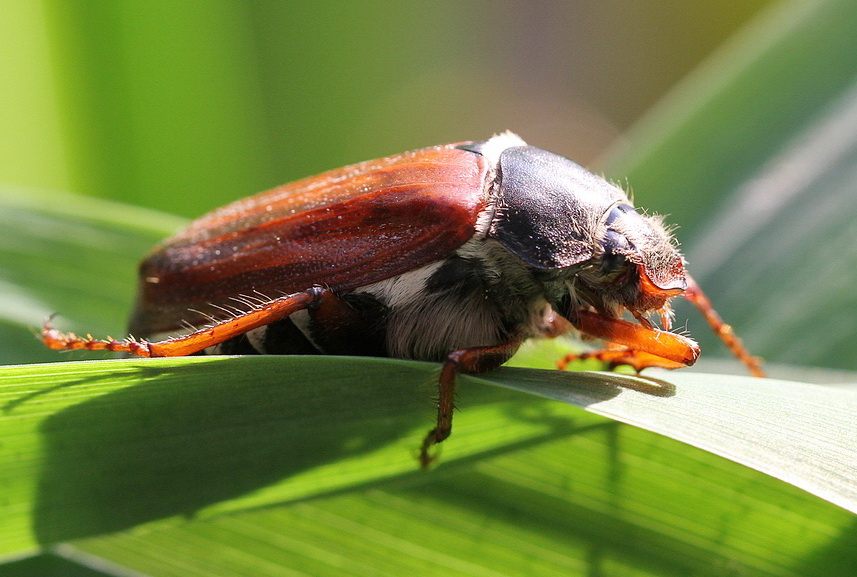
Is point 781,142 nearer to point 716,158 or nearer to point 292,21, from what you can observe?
point 716,158

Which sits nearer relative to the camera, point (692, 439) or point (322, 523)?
point (692, 439)

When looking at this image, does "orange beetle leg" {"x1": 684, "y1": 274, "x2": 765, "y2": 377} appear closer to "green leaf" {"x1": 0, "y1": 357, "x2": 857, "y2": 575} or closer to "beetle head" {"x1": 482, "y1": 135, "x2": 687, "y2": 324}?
"beetle head" {"x1": 482, "y1": 135, "x2": 687, "y2": 324}

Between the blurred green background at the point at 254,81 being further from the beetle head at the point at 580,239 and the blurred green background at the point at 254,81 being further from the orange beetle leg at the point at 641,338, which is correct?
the orange beetle leg at the point at 641,338

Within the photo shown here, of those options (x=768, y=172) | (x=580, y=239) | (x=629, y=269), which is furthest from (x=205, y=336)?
(x=768, y=172)

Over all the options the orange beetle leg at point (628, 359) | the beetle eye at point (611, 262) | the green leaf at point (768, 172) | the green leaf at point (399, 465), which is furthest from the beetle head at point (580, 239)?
the green leaf at point (768, 172)

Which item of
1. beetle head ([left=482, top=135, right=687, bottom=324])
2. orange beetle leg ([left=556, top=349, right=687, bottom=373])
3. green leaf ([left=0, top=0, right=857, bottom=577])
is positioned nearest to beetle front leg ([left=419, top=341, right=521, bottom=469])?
green leaf ([left=0, top=0, right=857, bottom=577])

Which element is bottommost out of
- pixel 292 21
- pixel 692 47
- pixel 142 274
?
pixel 142 274

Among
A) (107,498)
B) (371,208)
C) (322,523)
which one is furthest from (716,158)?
(107,498)

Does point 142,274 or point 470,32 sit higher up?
point 470,32
